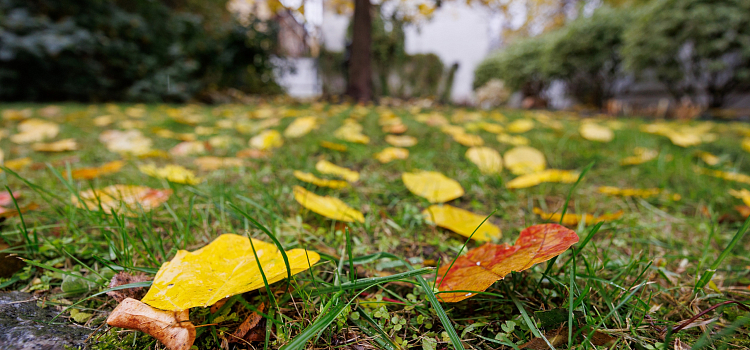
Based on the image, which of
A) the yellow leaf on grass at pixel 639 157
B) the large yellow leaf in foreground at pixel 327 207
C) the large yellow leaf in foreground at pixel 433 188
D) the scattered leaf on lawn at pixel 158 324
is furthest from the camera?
the yellow leaf on grass at pixel 639 157

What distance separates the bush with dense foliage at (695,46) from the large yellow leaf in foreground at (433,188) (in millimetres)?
5802

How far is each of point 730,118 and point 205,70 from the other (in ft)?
29.2

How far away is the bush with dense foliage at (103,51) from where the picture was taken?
3.75 meters

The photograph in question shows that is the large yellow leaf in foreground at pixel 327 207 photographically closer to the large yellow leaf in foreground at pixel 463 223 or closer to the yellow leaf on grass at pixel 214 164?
the large yellow leaf in foreground at pixel 463 223

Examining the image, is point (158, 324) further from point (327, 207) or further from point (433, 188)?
point (433, 188)

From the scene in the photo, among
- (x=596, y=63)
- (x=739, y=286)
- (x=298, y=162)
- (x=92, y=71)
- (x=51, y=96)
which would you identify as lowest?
(x=739, y=286)

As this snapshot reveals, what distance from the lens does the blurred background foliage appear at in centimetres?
420

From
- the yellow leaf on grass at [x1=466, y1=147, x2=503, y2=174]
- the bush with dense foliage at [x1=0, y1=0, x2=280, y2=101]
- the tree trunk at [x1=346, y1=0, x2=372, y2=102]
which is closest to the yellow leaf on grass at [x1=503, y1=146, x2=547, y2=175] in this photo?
the yellow leaf on grass at [x1=466, y1=147, x2=503, y2=174]

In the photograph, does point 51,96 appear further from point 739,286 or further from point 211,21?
point 739,286

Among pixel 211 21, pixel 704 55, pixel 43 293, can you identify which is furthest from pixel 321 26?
pixel 43 293

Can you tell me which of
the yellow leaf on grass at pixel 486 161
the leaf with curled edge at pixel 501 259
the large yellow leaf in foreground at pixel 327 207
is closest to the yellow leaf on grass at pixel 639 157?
the yellow leaf on grass at pixel 486 161

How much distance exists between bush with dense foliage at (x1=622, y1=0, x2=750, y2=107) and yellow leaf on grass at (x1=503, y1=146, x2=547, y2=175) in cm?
528

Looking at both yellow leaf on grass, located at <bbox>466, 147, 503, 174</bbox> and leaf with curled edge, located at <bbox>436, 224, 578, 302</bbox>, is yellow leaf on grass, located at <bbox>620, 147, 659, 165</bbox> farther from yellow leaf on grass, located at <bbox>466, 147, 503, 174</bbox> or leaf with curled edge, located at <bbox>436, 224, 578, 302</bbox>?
leaf with curled edge, located at <bbox>436, 224, 578, 302</bbox>

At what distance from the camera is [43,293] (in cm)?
49
